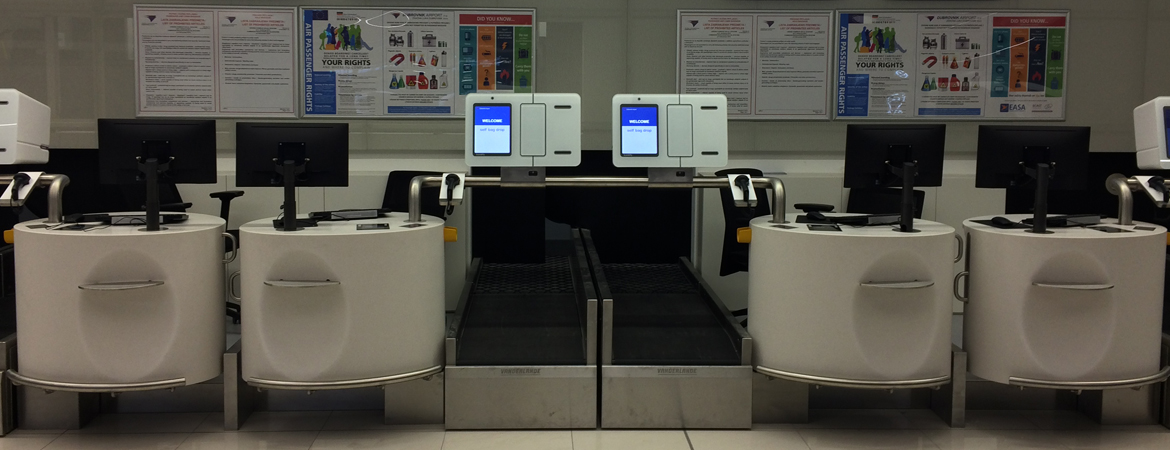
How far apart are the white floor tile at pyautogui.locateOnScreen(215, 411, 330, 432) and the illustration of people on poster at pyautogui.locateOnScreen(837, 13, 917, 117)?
3.60 meters

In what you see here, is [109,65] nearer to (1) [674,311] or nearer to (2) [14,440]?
(2) [14,440]

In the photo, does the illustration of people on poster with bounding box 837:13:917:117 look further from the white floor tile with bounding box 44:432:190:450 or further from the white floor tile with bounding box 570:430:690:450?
the white floor tile with bounding box 44:432:190:450

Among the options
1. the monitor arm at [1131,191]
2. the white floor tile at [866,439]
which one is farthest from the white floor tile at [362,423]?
the monitor arm at [1131,191]

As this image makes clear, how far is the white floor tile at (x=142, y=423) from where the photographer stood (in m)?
3.56

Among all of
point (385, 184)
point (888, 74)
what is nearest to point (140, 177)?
point (385, 184)

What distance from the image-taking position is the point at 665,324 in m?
4.06

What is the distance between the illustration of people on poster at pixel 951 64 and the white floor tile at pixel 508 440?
3.35m

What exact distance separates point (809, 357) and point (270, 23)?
3.78m

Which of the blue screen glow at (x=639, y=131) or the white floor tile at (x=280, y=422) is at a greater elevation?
the blue screen glow at (x=639, y=131)

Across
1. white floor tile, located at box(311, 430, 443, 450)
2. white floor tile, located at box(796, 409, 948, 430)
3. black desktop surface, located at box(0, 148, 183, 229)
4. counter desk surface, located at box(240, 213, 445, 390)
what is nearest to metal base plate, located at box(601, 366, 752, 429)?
white floor tile, located at box(796, 409, 948, 430)

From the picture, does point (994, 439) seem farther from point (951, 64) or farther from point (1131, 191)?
point (951, 64)

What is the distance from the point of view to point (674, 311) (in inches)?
170

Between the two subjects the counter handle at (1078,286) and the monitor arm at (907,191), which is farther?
the monitor arm at (907,191)

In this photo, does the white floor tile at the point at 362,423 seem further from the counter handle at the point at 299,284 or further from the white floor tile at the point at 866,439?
the white floor tile at the point at 866,439
